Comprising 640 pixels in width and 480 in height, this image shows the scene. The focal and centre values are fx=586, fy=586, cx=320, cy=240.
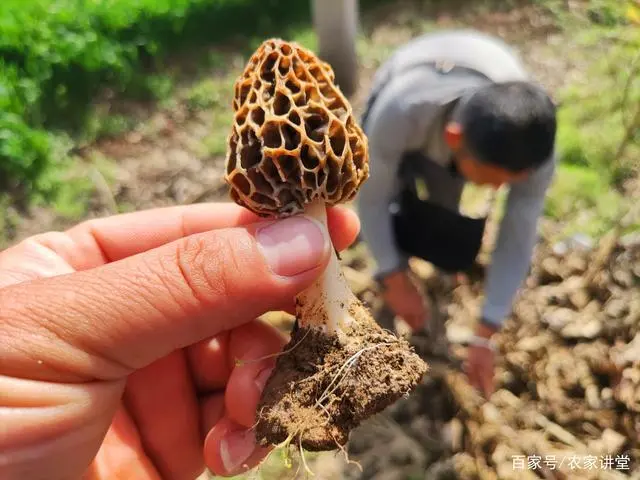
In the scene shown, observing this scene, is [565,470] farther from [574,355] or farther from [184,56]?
[184,56]

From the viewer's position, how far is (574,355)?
3.37 m

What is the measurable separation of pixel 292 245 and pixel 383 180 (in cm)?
190

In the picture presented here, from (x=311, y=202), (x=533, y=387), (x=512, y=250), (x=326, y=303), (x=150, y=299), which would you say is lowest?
(x=533, y=387)

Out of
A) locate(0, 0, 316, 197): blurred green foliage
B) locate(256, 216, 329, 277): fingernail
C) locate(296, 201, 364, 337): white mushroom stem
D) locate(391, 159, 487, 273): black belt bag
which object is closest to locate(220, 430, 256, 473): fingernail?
locate(296, 201, 364, 337): white mushroom stem

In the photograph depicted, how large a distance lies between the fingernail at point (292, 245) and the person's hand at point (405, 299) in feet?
6.52

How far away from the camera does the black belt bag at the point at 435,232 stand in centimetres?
359

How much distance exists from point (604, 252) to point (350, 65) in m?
3.45

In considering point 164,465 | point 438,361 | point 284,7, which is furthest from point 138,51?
point 164,465

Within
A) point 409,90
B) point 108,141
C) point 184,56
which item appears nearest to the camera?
point 409,90

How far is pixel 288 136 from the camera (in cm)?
172

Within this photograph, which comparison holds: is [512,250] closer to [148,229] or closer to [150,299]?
[148,229]

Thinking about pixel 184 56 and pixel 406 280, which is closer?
pixel 406 280

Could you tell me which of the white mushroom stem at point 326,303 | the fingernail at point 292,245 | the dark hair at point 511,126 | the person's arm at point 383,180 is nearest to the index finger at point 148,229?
the white mushroom stem at point 326,303

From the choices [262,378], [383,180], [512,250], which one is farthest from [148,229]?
[512,250]
